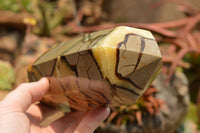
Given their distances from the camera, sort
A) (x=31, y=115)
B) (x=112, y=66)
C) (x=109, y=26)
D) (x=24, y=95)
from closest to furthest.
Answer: (x=112, y=66), (x=24, y=95), (x=31, y=115), (x=109, y=26)

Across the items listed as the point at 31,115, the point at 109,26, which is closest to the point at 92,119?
the point at 31,115

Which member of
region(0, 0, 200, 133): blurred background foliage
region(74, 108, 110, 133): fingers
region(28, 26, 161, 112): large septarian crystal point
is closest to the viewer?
region(28, 26, 161, 112): large septarian crystal point

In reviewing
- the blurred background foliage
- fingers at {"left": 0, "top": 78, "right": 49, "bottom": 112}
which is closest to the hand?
fingers at {"left": 0, "top": 78, "right": 49, "bottom": 112}

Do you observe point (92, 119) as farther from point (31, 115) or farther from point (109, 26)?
point (109, 26)

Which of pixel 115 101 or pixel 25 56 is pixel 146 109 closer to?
pixel 115 101

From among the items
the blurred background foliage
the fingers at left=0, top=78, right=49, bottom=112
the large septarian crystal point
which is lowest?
the blurred background foliage

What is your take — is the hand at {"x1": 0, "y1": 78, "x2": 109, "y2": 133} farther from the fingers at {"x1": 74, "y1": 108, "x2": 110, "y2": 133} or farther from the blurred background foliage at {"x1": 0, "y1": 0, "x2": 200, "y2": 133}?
the blurred background foliage at {"x1": 0, "y1": 0, "x2": 200, "y2": 133}

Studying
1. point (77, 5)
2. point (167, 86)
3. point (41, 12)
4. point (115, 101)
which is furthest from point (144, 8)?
point (115, 101)

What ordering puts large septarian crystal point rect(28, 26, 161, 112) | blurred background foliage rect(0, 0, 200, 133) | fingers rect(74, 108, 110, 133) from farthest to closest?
blurred background foliage rect(0, 0, 200, 133) < fingers rect(74, 108, 110, 133) < large septarian crystal point rect(28, 26, 161, 112)
